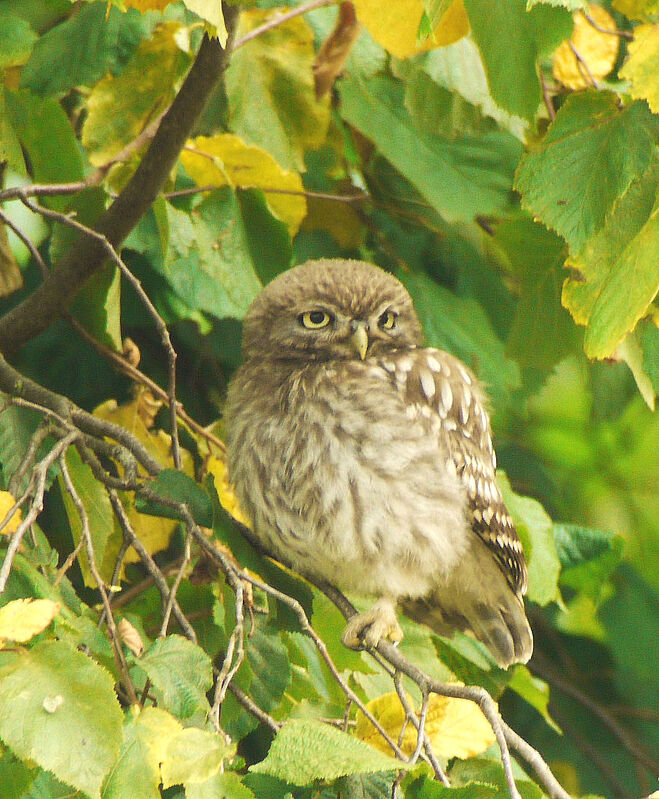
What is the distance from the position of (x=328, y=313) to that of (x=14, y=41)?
0.95 metres

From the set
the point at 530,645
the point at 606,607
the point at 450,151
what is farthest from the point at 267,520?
the point at 606,607

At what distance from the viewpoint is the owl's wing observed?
8.23ft

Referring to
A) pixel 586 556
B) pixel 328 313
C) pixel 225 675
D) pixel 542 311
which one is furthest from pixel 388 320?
pixel 225 675

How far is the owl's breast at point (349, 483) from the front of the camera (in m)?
2.32

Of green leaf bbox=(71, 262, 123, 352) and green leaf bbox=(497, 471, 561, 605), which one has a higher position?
green leaf bbox=(71, 262, 123, 352)

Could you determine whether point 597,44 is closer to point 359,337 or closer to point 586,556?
point 359,337

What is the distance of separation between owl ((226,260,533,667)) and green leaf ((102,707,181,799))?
0.88m

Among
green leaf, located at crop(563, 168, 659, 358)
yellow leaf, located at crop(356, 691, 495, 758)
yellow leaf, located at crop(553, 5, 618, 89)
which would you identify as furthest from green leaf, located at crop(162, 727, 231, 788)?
yellow leaf, located at crop(553, 5, 618, 89)

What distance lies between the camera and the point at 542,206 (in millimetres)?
1725

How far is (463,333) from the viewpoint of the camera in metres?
3.04

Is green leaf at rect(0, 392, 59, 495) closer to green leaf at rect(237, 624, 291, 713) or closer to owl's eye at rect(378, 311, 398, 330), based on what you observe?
green leaf at rect(237, 624, 291, 713)

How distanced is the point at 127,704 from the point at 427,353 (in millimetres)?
1292

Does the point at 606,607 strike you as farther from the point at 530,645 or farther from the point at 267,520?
the point at 267,520

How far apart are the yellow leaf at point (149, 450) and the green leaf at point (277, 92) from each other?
81 cm
